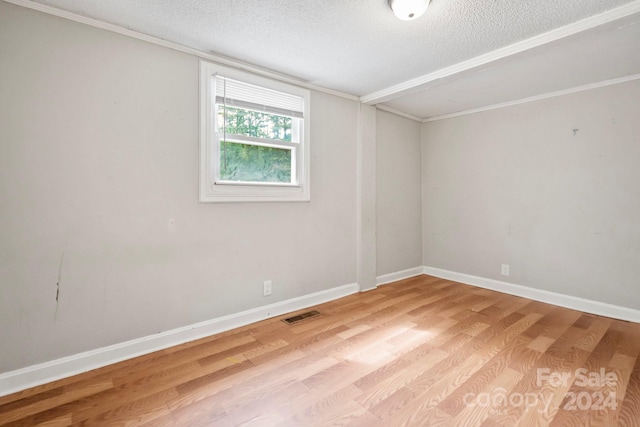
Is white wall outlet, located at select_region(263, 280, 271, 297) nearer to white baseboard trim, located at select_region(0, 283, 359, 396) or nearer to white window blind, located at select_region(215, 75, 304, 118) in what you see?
white baseboard trim, located at select_region(0, 283, 359, 396)

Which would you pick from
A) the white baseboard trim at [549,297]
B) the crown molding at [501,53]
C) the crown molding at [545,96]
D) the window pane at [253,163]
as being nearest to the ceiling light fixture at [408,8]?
the crown molding at [501,53]

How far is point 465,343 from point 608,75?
9.61ft

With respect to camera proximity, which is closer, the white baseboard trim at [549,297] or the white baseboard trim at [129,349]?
the white baseboard trim at [129,349]

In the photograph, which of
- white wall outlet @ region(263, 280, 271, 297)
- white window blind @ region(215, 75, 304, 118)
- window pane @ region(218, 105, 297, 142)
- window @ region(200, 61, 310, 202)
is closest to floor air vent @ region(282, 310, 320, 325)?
white wall outlet @ region(263, 280, 271, 297)

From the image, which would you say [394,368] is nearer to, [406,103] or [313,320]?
[313,320]

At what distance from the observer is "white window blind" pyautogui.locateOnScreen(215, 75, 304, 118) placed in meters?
2.59

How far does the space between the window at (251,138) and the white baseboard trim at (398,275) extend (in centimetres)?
168

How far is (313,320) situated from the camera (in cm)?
284

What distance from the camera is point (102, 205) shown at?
2082 mm

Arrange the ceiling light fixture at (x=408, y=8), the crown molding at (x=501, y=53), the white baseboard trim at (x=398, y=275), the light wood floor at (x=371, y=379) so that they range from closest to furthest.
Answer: the light wood floor at (x=371, y=379) → the ceiling light fixture at (x=408, y=8) → the crown molding at (x=501, y=53) → the white baseboard trim at (x=398, y=275)

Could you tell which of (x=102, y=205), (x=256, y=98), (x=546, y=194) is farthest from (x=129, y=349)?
(x=546, y=194)

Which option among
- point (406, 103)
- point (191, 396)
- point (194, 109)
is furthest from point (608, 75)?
point (191, 396)

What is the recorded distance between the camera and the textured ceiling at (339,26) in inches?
73.2

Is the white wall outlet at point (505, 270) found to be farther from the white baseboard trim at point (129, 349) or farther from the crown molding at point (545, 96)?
the white baseboard trim at point (129, 349)
